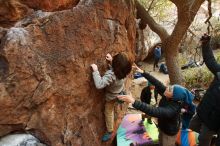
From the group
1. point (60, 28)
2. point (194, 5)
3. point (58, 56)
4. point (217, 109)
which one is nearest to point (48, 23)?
point (60, 28)

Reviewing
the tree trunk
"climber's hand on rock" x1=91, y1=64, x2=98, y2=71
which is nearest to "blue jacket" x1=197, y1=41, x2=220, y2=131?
"climber's hand on rock" x1=91, y1=64, x2=98, y2=71

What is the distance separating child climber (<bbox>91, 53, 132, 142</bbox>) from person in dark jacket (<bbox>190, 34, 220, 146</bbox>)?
144cm

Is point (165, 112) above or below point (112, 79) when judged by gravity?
below

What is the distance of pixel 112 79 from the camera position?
4672 mm

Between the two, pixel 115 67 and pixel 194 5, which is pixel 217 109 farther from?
pixel 194 5

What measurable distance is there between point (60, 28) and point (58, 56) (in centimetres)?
38

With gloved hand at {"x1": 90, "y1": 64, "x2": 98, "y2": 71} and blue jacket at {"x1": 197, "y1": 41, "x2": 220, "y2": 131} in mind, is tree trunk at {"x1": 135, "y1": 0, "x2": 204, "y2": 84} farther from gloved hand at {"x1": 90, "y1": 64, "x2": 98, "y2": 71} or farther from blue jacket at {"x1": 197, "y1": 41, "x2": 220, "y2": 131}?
gloved hand at {"x1": 90, "y1": 64, "x2": 98, "y2": 71}

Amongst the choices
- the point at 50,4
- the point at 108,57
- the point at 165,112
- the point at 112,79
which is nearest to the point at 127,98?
the point at 112,79

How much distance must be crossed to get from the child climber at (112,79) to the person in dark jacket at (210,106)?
1437mm

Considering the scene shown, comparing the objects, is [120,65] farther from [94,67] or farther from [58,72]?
[58,72]

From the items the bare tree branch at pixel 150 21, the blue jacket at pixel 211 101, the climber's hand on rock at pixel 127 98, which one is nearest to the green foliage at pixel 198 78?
the bare tree branch at pixel 150 21

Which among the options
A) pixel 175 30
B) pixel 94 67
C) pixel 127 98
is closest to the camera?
pixel 127 98

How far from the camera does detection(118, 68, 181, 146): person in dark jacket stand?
15.1 feet

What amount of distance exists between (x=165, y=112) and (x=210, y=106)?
905mm
